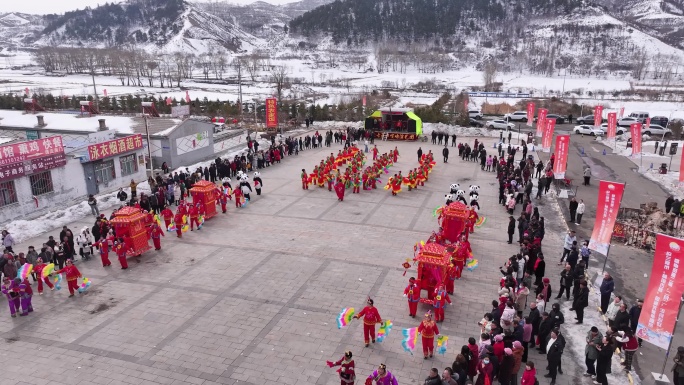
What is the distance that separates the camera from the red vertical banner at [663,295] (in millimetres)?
8398

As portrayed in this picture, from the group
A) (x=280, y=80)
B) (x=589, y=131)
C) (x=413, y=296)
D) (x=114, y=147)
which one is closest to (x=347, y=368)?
(x=413, y=296)

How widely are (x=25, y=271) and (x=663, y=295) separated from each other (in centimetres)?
1397

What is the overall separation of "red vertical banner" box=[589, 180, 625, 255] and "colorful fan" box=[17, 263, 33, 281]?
46.6 feet

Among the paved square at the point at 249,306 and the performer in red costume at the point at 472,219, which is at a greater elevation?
the performer in red costume at the point at 472,219

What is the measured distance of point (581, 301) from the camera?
32.6ft

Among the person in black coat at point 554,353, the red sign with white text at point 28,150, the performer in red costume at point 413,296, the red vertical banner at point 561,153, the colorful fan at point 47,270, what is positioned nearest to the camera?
the person in black coat at point 554,353

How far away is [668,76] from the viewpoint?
82.0 metres

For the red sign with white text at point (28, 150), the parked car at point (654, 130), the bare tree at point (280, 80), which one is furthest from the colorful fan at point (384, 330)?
the bare tree at point (280, 80)

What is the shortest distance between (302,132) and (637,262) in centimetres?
2688

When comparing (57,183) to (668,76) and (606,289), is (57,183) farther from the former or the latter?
(668,76)

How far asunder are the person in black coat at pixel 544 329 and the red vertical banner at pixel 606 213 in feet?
13.3

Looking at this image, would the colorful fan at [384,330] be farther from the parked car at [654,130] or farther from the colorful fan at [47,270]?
the parked car at [654,130]

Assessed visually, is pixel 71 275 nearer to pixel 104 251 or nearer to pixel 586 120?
pixel 104 251

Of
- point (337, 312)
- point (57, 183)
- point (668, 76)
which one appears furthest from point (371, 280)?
point (668, 76)
